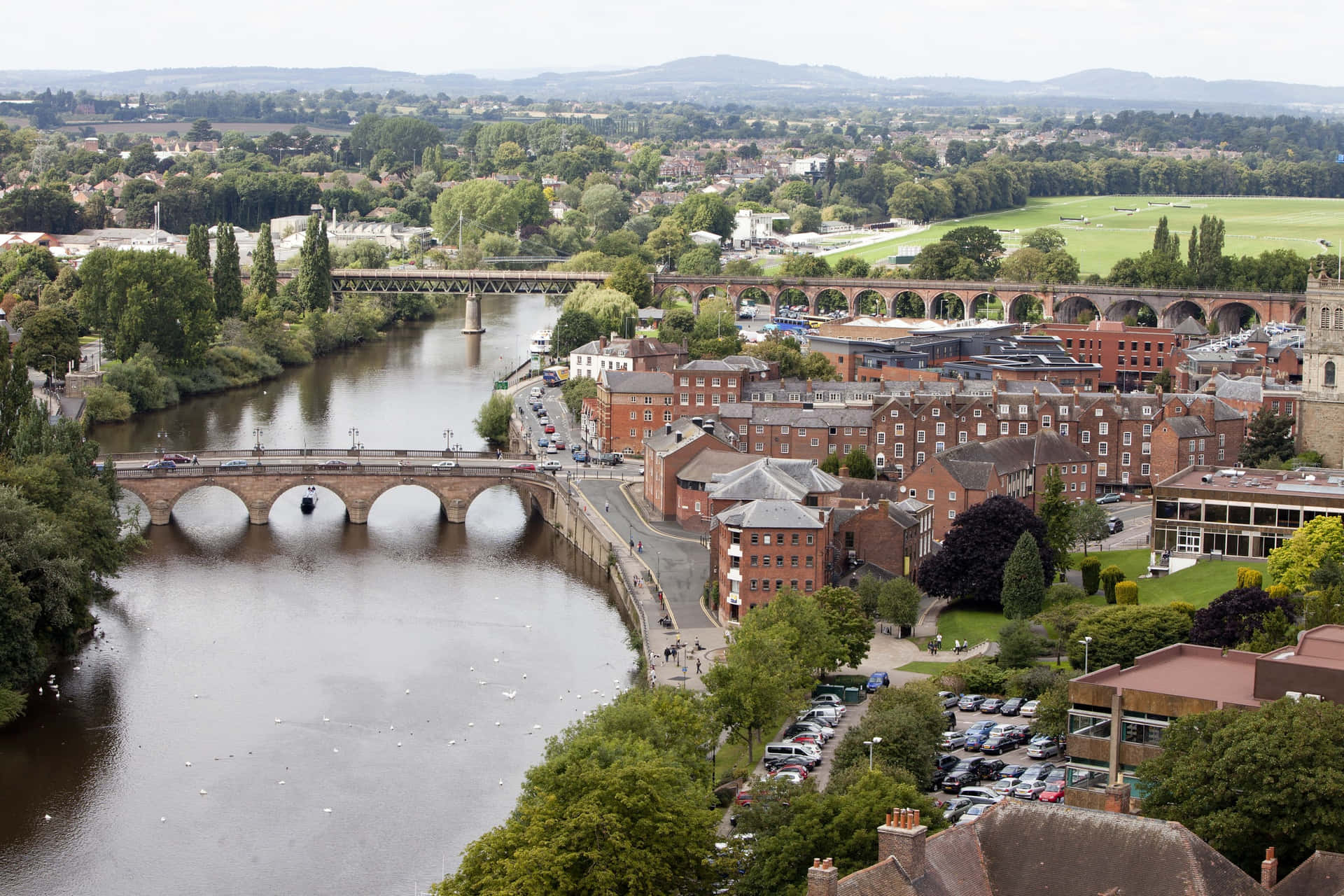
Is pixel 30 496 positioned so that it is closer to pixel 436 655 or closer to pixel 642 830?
pixel 436 655

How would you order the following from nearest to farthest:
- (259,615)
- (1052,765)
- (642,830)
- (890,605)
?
1. (642,830)
2. (1052,765)
3. (890,605)
4. (259,615)

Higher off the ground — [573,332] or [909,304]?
[573,332]

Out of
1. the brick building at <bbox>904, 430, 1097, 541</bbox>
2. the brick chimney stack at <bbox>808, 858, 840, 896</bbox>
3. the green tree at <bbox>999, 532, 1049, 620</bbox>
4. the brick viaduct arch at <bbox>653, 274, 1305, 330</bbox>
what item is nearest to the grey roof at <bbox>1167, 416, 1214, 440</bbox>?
the brick building at <bbox>904, 430, 1097, 541</bbox>

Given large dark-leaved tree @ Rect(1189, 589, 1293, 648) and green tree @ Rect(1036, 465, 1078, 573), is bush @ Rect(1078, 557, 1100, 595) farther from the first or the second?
large dark-leaved tree @ Rect(1189, 589, 1293, 648)

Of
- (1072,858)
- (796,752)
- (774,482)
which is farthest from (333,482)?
(1072,858)

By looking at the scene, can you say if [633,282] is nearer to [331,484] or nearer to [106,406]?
[106,406]

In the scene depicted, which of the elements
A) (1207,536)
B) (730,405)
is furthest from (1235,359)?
(1207,536)

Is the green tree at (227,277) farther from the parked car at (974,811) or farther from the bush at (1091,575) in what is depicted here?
the parked car at (974,811)
